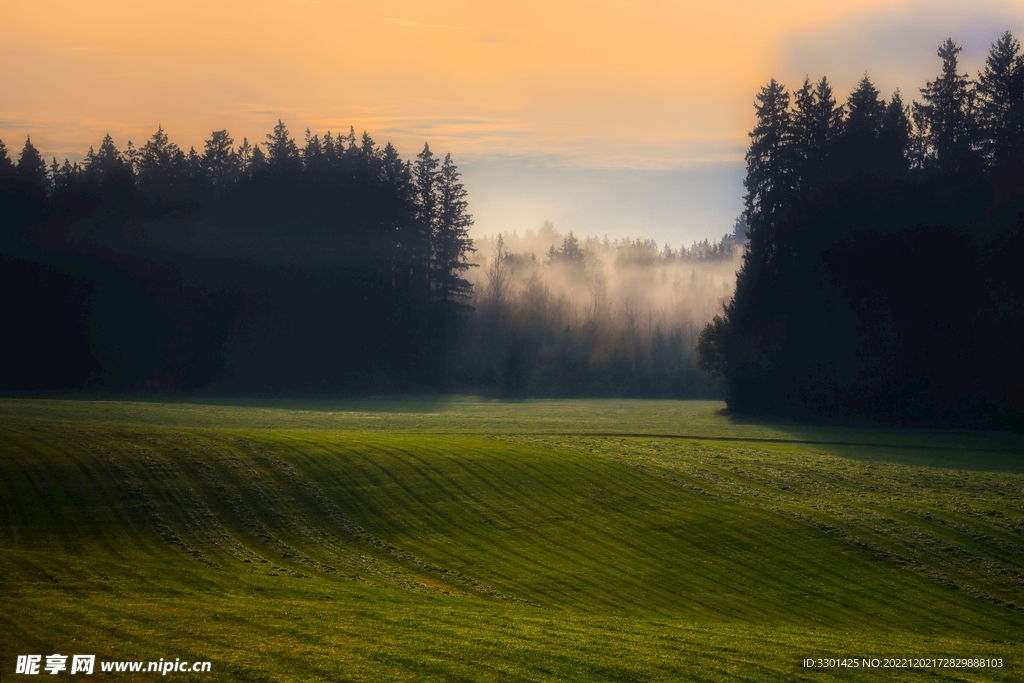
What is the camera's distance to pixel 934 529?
23859 mm

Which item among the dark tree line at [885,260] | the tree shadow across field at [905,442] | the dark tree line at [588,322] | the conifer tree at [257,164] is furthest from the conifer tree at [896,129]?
the conifer tree at [257,164]

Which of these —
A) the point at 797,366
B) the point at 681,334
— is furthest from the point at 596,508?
the point at 681,334

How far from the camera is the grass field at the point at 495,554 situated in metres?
13.2

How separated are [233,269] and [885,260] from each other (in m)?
51.2

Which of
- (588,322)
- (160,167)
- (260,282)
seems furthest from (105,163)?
(588,322)

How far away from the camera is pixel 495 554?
69.5 feet

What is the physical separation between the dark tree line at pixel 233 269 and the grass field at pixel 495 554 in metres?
34.2

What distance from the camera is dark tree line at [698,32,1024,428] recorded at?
51.4m

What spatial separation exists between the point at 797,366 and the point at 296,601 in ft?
150

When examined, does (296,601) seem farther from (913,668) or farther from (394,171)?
(394,171)

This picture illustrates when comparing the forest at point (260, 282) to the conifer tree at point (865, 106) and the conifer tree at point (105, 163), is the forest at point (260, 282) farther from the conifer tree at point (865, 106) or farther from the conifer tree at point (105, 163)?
the conifer tree at point (865, 106)

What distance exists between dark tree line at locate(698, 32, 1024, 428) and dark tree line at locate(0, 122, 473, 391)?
98.0 feet

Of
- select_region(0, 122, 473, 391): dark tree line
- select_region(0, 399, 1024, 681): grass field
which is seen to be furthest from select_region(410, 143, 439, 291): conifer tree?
select_region(0, 399, 1024, 681): grass field

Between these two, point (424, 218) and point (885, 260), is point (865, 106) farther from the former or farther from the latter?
point (424, 218)
